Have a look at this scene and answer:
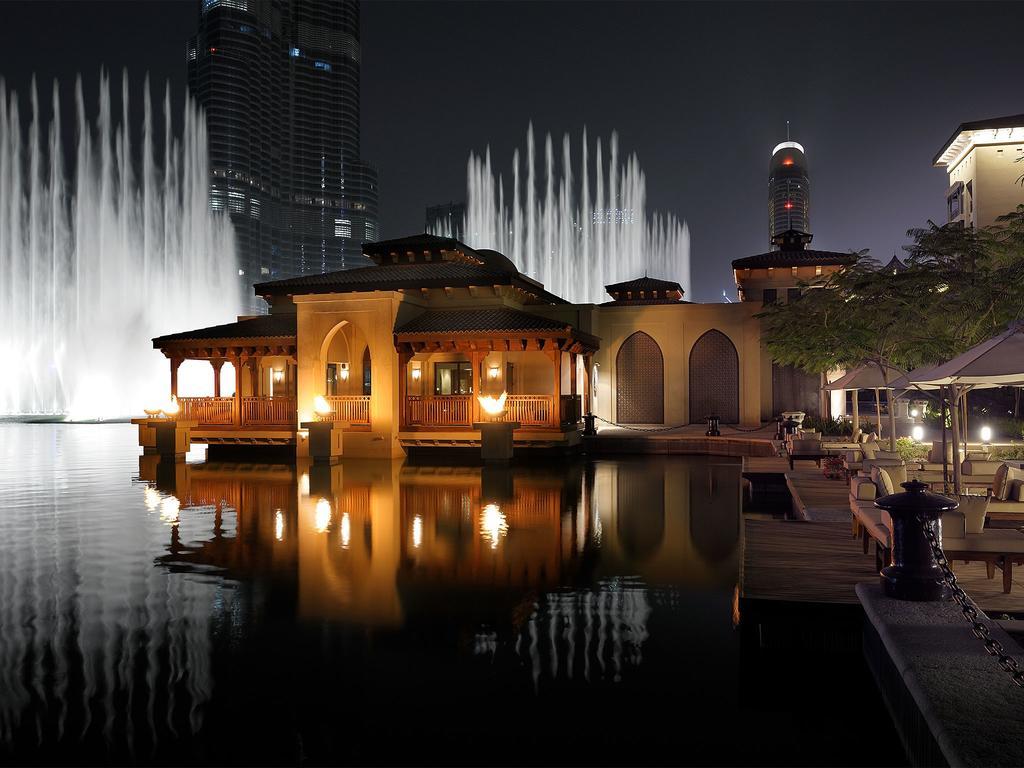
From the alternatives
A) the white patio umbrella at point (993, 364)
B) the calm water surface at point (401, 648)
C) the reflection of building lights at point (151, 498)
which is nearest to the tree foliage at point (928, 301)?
the white patio umbrella at point (993, 364)

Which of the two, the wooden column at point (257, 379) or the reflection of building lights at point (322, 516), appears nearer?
the reflection of building lights at point (322, 516)

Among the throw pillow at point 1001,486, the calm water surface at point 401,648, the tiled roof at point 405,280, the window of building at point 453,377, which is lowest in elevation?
the calm water surface at point 401,648

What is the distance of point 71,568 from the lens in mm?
10289

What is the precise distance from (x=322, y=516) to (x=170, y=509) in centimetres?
308

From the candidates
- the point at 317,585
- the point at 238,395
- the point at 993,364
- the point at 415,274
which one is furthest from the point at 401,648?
the point at 415,274

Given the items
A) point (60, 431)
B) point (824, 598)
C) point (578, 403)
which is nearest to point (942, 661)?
point (824, 598)

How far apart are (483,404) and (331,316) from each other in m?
5.95

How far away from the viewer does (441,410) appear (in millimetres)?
26625

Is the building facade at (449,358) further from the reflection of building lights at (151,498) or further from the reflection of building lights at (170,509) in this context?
the reflection of building lights at (170,509)

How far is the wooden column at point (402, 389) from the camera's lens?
26891 millimetres

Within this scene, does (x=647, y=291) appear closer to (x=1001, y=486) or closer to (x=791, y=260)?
(x=791, y=260)

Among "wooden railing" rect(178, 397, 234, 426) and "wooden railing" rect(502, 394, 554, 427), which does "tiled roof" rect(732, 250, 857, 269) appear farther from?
"wooden railing" rect(178, 397, 234, 426)

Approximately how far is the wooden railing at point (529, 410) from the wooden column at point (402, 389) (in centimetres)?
329

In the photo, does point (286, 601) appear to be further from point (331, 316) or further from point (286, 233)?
point (286, 233)
